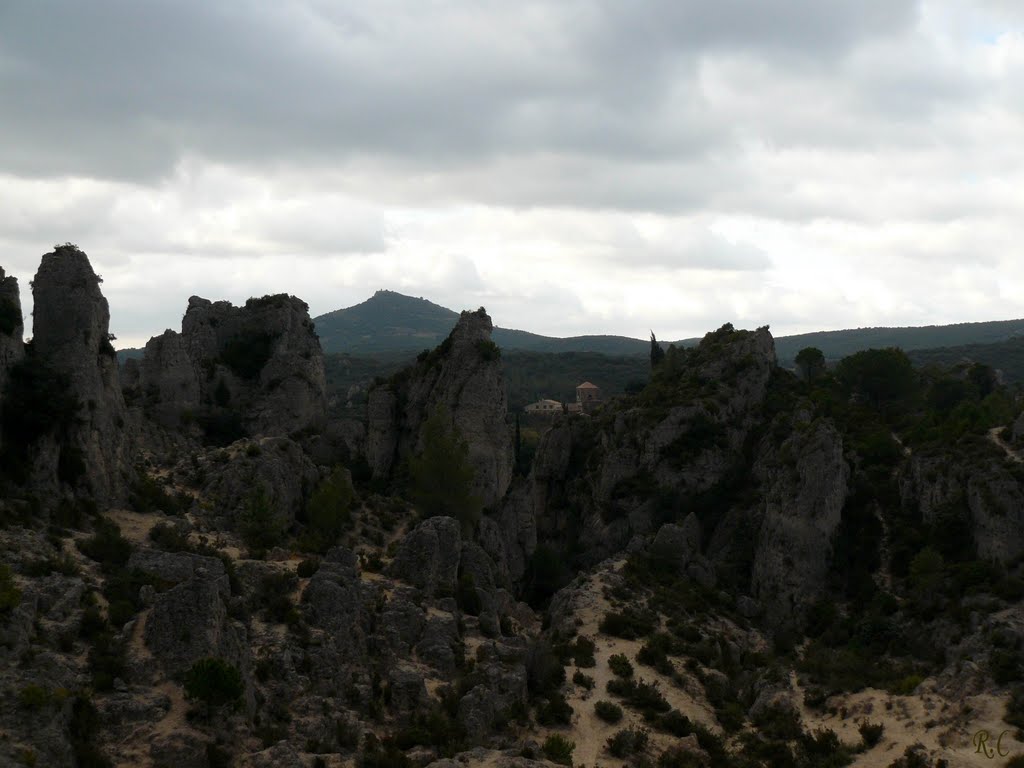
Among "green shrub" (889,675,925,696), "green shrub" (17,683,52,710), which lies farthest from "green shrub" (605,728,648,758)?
"green shrub" (17,683,52,710)

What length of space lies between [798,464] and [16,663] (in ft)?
151

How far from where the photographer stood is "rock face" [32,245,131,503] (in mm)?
37250

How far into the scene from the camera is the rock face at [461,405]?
65.8 m

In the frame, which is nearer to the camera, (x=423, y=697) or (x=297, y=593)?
(x=423, y=697)

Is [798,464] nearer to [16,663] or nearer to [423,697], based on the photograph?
[423,697]

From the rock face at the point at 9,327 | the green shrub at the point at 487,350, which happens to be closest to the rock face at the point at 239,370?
the green shrub at the point at 487,350

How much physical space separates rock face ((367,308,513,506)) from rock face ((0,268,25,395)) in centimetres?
3315

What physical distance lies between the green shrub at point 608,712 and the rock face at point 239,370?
38.8 meters

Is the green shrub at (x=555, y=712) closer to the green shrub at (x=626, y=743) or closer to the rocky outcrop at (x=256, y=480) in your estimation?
the green shrub at (x=626, y=743)

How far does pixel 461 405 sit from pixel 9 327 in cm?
3506

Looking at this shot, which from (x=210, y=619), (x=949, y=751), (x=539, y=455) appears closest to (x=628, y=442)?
(x=539, y=455)

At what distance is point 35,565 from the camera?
2702 cm

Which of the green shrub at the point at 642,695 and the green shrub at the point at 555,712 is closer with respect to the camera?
the green shrub at the point at 555,712

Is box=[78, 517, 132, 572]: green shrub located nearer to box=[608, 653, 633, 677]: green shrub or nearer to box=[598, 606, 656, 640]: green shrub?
box=[608, 653, 633, 677]: green shrub
